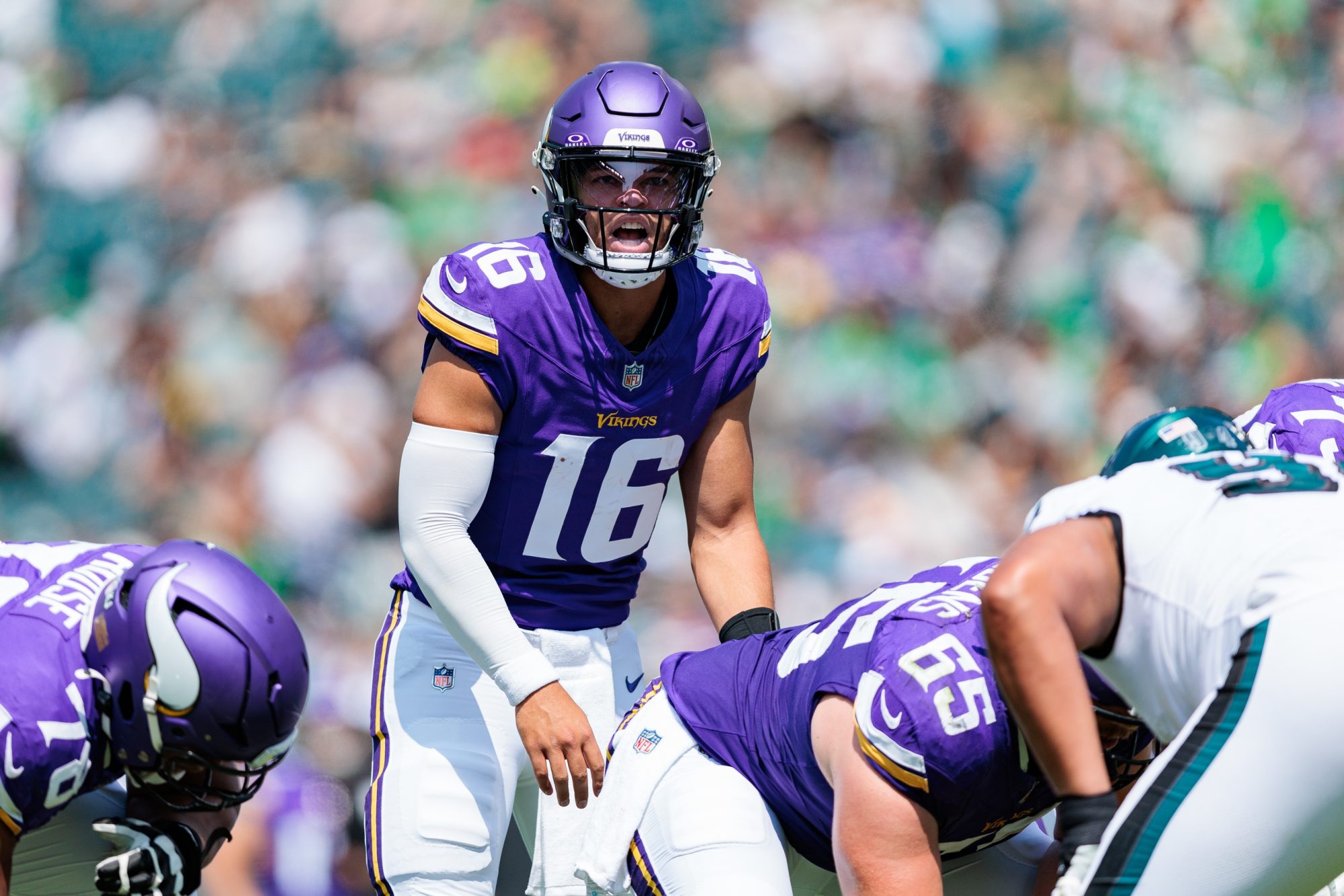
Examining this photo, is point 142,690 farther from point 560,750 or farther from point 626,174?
point 626,174

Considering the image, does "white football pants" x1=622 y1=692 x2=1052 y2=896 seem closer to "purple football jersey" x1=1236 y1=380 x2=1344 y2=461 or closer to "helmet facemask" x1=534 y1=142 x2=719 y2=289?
"helmet facemask" x1=534 y1=142 x2=719 y2=289

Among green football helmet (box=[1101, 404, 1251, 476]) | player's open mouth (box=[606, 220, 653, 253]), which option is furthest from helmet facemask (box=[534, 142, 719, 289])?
green football helmet (box=[1101, 404, 1251, 476])

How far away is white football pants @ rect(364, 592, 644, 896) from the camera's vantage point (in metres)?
2.54

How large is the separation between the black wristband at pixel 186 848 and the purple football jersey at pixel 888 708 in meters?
0.86

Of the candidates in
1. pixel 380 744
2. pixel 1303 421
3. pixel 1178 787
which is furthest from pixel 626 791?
pixel 1303 421

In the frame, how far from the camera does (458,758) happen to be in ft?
8.60

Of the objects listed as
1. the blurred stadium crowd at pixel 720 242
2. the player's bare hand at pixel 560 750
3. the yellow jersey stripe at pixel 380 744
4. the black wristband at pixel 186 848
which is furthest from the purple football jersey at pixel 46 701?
the blurred stadium crowd at pixel 720 242

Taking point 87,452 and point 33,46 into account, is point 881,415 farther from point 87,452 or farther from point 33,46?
point 33,46

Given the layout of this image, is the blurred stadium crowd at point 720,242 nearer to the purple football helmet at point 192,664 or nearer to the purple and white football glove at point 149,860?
the purple and white football glove at point 149,860

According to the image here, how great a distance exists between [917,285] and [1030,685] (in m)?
4.24

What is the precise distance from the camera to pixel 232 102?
5.76 m

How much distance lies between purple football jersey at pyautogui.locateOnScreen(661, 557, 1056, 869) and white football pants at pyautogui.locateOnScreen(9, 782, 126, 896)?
1.09m

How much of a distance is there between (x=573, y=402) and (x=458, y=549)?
359 millimetres

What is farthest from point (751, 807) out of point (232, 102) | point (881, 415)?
point (232, 102)
